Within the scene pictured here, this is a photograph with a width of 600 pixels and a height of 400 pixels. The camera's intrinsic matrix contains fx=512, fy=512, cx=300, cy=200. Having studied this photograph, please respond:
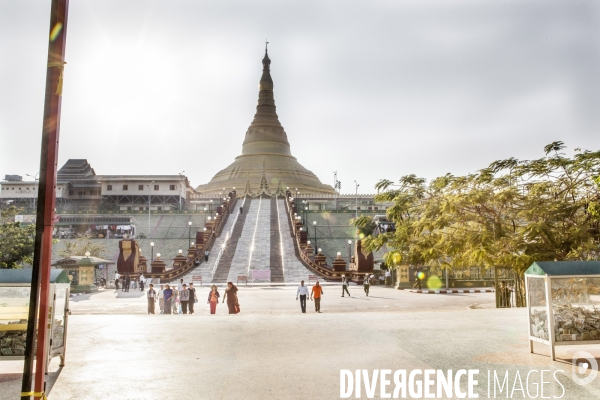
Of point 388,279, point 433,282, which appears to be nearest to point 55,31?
point 433,282

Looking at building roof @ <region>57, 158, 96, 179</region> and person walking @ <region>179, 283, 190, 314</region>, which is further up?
building roof @ <region>57, 158, 96, 179</region>

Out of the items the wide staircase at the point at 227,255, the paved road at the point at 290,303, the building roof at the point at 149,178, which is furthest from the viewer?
the building roof at the point at 149,178

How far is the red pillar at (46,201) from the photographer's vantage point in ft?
15.0

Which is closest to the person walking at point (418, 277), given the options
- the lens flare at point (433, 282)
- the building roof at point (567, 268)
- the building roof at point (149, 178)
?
the lens flare at point (433, 282)

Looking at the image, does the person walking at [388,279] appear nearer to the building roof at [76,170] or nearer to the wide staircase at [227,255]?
the wide staircase at [227,255]

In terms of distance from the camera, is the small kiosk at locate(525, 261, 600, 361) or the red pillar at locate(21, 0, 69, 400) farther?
the small kiosk at locate(525, 261, 600, 361)

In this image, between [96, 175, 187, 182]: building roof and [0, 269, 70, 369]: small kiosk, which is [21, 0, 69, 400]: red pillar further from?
[96, 175, 187, 182]: building roof

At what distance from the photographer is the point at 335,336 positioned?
10.6 meters

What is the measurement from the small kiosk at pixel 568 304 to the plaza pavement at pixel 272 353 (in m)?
0.40

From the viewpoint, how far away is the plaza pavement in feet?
21.9

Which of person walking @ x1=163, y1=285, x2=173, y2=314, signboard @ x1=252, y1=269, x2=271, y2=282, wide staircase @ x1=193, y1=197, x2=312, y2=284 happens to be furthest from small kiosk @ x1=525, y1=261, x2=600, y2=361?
wide staircase @ x1=193, y1=197, x2=312, y2=284

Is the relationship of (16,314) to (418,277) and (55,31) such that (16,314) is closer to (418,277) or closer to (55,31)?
(55,31)

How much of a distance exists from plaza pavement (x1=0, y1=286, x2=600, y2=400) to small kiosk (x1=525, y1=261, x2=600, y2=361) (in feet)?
1.31

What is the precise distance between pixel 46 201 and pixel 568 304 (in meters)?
8.04
